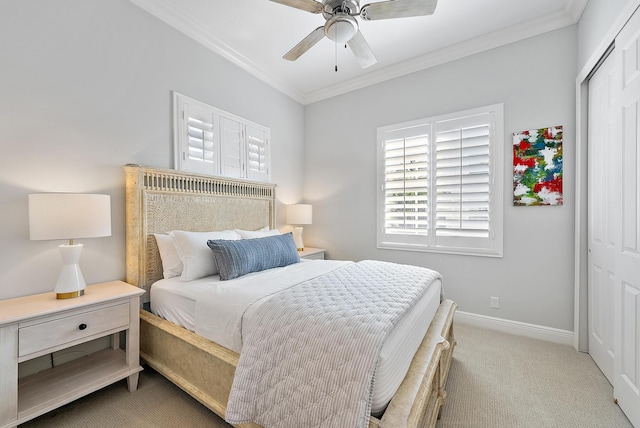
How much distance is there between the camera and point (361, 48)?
6.89 ft

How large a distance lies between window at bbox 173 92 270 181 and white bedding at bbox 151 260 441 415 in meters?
1.27

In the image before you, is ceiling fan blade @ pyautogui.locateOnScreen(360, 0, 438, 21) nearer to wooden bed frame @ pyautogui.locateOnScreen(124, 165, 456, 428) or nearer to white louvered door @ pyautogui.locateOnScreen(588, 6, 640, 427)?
white louvered door @ pyautogui.locateOnScreen(588, 6, 640, 427)

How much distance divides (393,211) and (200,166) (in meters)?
2.32

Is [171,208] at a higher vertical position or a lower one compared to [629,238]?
higher

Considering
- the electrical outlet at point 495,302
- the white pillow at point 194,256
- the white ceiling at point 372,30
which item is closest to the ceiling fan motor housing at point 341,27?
the white ceiling at point 372,30

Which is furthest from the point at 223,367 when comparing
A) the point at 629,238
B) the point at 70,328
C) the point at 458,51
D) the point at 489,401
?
the point at 458,51

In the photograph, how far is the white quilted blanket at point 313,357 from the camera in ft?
3.41

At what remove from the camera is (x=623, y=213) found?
1660mm

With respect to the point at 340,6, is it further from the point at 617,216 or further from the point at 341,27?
the point at 617,216

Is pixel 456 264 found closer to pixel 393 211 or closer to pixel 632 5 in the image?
pixel 393 211

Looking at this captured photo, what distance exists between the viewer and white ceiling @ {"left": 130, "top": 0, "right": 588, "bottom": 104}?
242 centimetres

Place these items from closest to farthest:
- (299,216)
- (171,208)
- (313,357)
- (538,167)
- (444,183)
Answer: (313,357)
(171,208)
(538,167)
(444,183)
(299,216)

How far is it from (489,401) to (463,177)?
81.5 inches

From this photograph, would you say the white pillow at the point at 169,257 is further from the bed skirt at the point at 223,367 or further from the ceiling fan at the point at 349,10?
the ceiling fan at the point at 349,10
